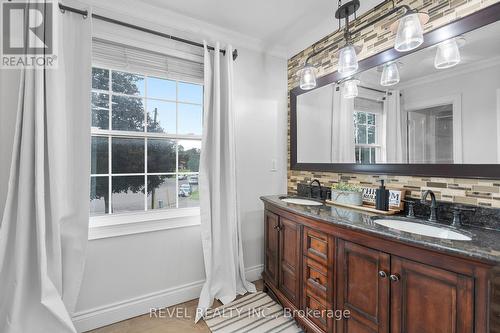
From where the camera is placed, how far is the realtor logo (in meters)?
1.48

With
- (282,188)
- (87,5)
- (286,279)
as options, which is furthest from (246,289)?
(87,5)

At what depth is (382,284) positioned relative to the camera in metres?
1.15

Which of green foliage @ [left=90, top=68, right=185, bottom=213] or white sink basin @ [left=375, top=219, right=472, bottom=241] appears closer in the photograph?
white sink basin @ [left=375, top=219, right=472, bottom=241]

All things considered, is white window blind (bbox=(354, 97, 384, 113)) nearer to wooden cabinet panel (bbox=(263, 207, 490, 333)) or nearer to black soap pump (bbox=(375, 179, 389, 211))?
black soap pump (bbox=(375, 179, 389, 211))

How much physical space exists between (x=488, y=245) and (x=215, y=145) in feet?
5.89

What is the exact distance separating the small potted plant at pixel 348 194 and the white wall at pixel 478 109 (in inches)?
25.5

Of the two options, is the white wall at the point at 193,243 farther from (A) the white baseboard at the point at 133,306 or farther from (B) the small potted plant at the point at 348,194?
(B) the small potted plant at the point at 348,194

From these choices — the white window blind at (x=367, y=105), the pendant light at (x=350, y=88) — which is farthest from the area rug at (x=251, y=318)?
the pendant light at (x=350, y=88)

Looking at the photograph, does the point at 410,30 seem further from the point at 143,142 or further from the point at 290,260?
the point at 143,142

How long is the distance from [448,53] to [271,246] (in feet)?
6.06

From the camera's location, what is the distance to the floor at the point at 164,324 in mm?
1745

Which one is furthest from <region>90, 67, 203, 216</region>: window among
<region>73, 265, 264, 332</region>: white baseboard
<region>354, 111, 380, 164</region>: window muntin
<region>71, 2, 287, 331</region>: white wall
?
<region>354, 111, 380, 164</region>: window muntin

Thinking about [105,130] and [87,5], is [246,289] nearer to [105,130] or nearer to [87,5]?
[105,130]

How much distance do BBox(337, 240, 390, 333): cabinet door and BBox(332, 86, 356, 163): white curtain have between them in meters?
0.87
